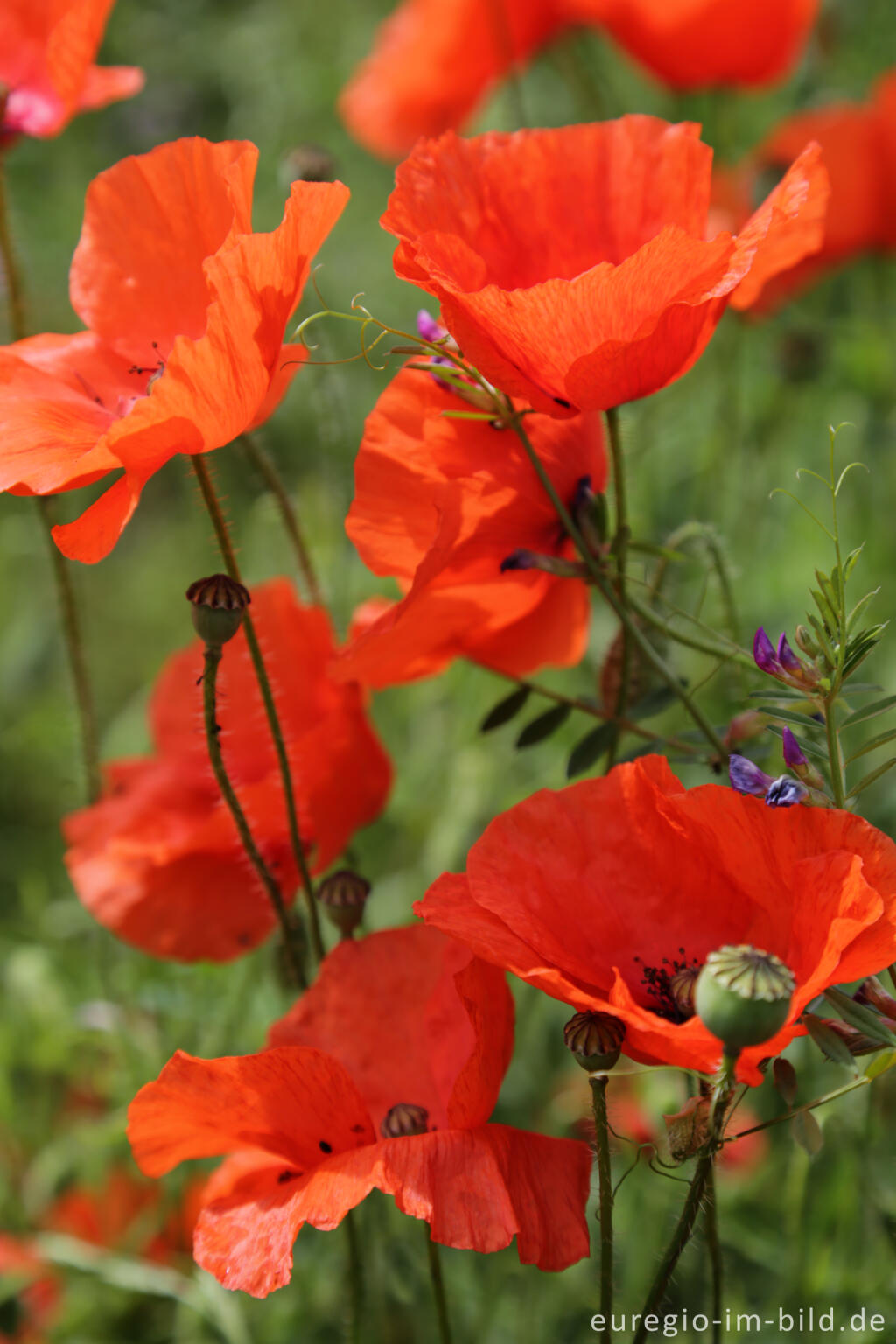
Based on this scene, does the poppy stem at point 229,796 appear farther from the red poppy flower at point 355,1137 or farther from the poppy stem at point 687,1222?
the poppy stem at point 687,1222

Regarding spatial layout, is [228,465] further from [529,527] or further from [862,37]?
[529,527]

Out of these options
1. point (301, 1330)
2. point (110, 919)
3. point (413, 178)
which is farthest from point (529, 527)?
point (301, 1330)

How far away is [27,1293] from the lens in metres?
1.42

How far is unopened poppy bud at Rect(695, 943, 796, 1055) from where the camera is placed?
1.72ft

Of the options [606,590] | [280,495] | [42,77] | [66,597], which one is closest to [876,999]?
[606,590]

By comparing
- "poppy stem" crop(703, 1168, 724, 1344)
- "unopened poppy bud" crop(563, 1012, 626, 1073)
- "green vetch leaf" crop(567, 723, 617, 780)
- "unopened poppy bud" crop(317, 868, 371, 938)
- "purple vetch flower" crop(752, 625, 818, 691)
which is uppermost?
"purple vetch flower" crop(752, 625, 818, 691)

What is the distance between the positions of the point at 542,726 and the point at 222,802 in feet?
0.74

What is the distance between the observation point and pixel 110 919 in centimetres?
102

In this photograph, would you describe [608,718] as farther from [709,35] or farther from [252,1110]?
[709,35]

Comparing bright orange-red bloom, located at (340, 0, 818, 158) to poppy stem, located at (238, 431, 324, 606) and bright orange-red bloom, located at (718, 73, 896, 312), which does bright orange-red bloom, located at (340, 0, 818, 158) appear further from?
poppy stem, located at (238, 431, 324, 606)

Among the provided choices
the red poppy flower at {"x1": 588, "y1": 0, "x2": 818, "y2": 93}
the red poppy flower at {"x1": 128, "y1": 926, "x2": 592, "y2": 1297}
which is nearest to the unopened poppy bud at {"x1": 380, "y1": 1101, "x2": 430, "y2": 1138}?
the red poppy flower at {"x1": 128, "y1": 926, "x2": 592, "y2": 1297}

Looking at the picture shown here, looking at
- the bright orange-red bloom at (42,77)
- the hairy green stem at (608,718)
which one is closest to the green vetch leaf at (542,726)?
the hairy green stem at (608,718)

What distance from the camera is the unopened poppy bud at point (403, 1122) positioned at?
29.1 inches

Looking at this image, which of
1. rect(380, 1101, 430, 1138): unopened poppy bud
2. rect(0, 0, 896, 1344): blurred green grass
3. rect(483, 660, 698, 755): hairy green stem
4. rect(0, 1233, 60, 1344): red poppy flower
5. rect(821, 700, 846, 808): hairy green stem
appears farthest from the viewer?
rect(0, 1233, 60, 1344): red poppy flower
